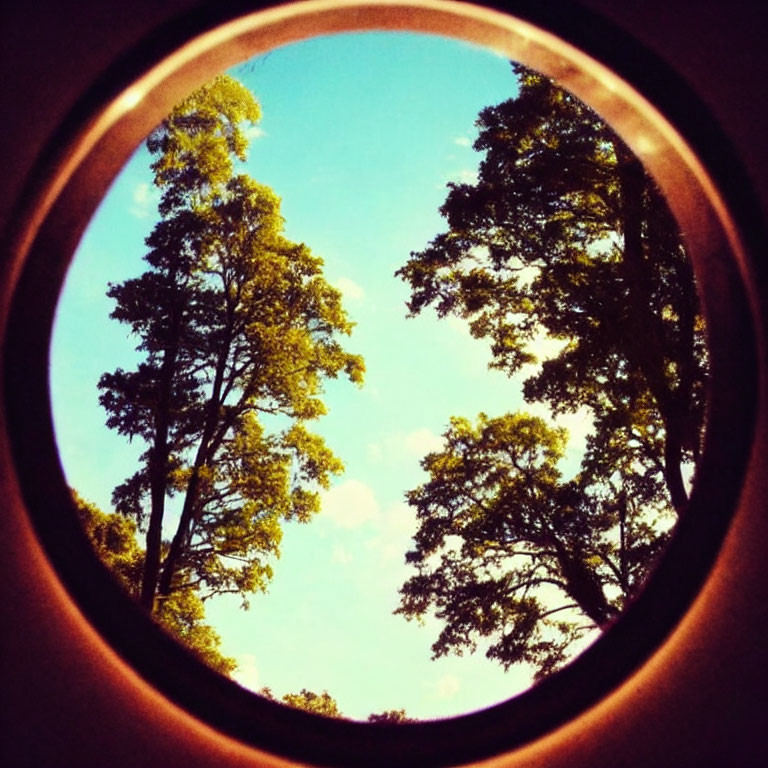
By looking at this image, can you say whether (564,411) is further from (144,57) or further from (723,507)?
(144,57)

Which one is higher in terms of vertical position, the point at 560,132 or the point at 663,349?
the point at 560,132

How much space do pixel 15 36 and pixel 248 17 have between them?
2.65 feet

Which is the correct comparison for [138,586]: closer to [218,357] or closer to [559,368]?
[218,357]

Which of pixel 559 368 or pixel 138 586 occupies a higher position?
pixel 559 368

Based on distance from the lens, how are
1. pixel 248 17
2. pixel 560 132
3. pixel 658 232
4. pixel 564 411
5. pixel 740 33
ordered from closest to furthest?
pixel 740 33, pixel 248 17, pixel 658 232, pixel 560 132, pixel 564 411

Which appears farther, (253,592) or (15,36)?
(253,592)

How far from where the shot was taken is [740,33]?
1913 mm

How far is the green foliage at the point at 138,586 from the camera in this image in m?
7.92

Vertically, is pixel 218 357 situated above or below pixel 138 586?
above

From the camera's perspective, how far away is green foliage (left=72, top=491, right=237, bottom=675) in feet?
26.0

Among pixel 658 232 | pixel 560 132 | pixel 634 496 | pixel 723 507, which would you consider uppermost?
pixel 560 132

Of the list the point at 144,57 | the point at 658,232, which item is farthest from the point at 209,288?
the point at 144,57

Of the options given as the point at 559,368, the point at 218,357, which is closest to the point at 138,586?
the point at 218,357

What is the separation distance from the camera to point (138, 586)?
8180 mm
